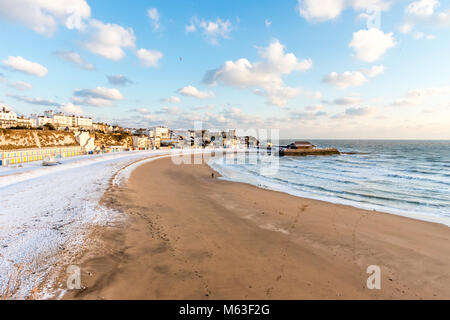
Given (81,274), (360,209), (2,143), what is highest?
(2,143)

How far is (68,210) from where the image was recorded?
8344 millimetres

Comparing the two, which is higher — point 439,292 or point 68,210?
point 68,210

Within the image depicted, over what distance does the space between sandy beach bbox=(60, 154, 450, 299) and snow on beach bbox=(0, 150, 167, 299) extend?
670mm

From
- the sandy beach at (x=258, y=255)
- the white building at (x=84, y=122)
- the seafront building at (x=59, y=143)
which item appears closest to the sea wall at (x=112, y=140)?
the seafront building at (x=59, y=143)

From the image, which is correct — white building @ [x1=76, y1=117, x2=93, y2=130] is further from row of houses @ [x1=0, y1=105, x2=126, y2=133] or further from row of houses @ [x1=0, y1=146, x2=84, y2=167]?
row of houses @ [x1=0, y1=146, x2=84, y2=167]

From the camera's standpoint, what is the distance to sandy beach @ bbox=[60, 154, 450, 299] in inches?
172

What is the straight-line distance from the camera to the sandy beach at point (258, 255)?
4.37 metres

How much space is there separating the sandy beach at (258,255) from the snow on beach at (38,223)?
26.4 inches
